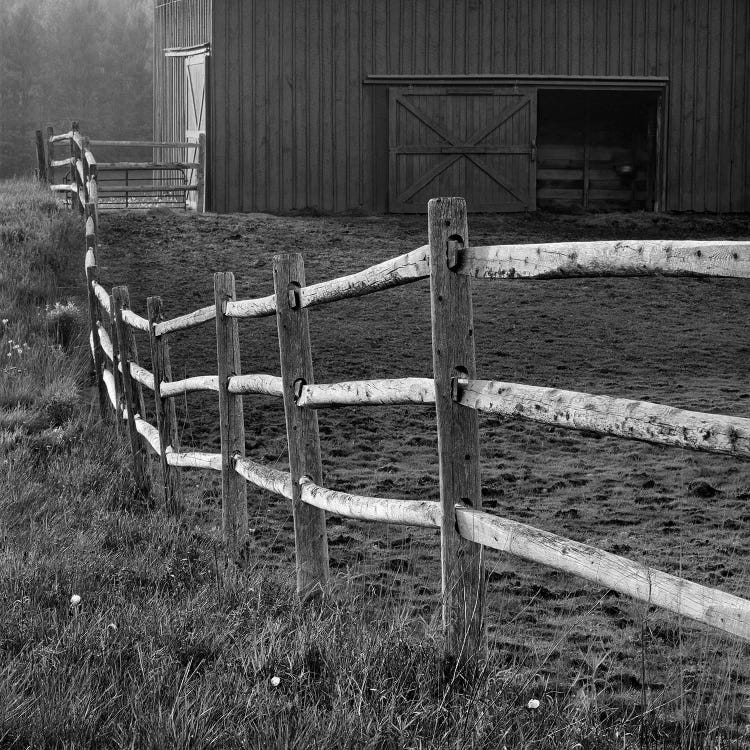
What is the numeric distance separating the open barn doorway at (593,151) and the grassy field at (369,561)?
29.0ft

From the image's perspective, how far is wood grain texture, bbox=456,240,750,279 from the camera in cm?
260

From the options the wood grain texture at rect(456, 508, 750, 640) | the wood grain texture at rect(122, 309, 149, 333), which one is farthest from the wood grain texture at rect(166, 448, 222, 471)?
the wood grain texture at rect(456, 508, 750, 640)

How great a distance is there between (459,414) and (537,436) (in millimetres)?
4478

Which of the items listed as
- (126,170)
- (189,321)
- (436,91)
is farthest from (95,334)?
(436,91)

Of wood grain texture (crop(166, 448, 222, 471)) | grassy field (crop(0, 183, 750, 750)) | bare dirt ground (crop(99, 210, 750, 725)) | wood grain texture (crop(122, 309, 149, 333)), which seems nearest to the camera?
grassy field (crop(0, 183, 750, 750))

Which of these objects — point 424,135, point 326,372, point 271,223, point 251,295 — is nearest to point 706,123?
point 424,135

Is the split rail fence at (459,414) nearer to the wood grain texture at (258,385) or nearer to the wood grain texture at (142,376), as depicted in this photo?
the wood grain texture at (258,385)

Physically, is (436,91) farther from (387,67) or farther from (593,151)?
(593,151)

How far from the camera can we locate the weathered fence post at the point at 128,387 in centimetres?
674

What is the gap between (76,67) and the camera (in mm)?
55812

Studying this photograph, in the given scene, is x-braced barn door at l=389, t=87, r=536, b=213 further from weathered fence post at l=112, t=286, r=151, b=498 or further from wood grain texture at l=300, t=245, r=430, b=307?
wood grain texture at l=300, t=245, r=430, b=307

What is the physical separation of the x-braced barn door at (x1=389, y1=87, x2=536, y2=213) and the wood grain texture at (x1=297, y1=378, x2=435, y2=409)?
14588 millimetres

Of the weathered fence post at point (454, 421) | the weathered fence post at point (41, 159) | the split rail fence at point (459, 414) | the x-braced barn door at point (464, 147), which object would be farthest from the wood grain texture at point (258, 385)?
the weathered fence post at point (41, 159)

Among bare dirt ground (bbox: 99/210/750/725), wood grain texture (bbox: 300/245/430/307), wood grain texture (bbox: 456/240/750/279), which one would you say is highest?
wood grain texture (bbox: 456/240/750/279)
